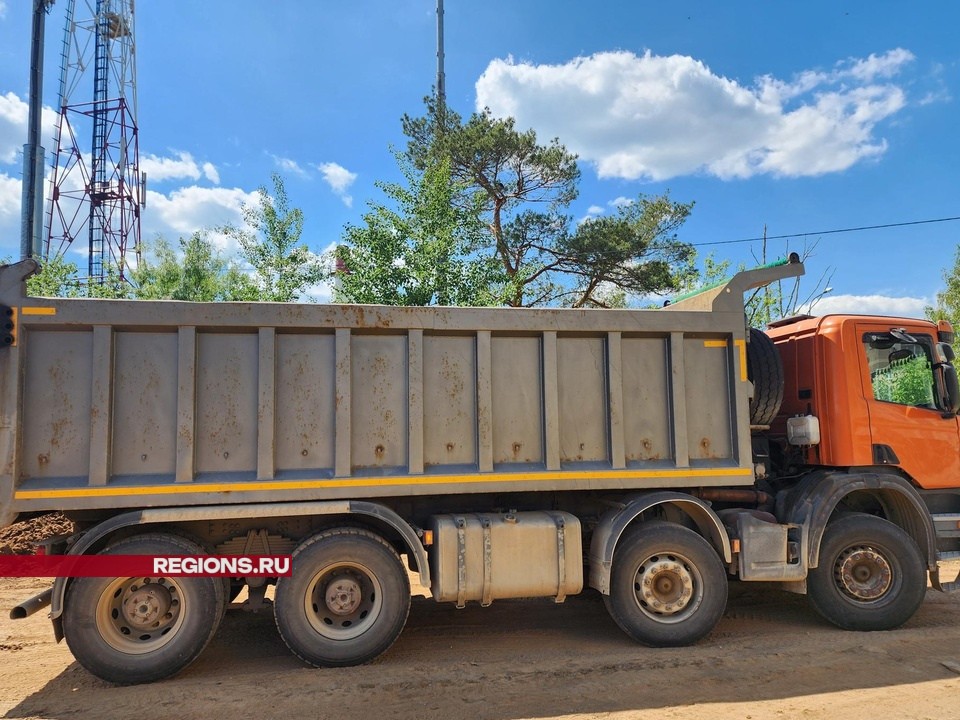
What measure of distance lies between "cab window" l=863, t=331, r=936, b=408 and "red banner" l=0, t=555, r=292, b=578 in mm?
5534

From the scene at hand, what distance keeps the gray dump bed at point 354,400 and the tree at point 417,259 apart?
732cm

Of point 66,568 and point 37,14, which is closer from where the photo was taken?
point 66,568

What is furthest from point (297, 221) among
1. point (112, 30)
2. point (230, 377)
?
point (112, 30)

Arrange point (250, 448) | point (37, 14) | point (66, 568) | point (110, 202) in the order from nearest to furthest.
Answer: point (66, 568)
point (250, 448)
point (37, 14)
point (110, 202)

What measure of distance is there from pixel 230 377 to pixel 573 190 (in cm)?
1473

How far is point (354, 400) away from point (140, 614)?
2.20 meters

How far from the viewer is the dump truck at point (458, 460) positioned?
4.57 m

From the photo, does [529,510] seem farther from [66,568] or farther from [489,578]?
[66,568]

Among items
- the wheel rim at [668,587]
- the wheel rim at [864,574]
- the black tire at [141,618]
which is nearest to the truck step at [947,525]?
the wheel rim at [864,574]

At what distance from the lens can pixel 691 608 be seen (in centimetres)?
530

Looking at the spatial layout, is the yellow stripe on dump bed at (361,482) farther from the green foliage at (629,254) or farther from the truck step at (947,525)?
the green foliage at (629,254)

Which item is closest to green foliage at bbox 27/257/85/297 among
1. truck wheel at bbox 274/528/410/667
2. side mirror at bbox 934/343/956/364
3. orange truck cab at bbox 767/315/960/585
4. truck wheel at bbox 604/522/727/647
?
truck wheel at bbox 274/528/410/667

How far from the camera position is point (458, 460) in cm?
506

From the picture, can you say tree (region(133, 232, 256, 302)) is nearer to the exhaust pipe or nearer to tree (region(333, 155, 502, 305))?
tree (region(333, 155, 502, 305))
